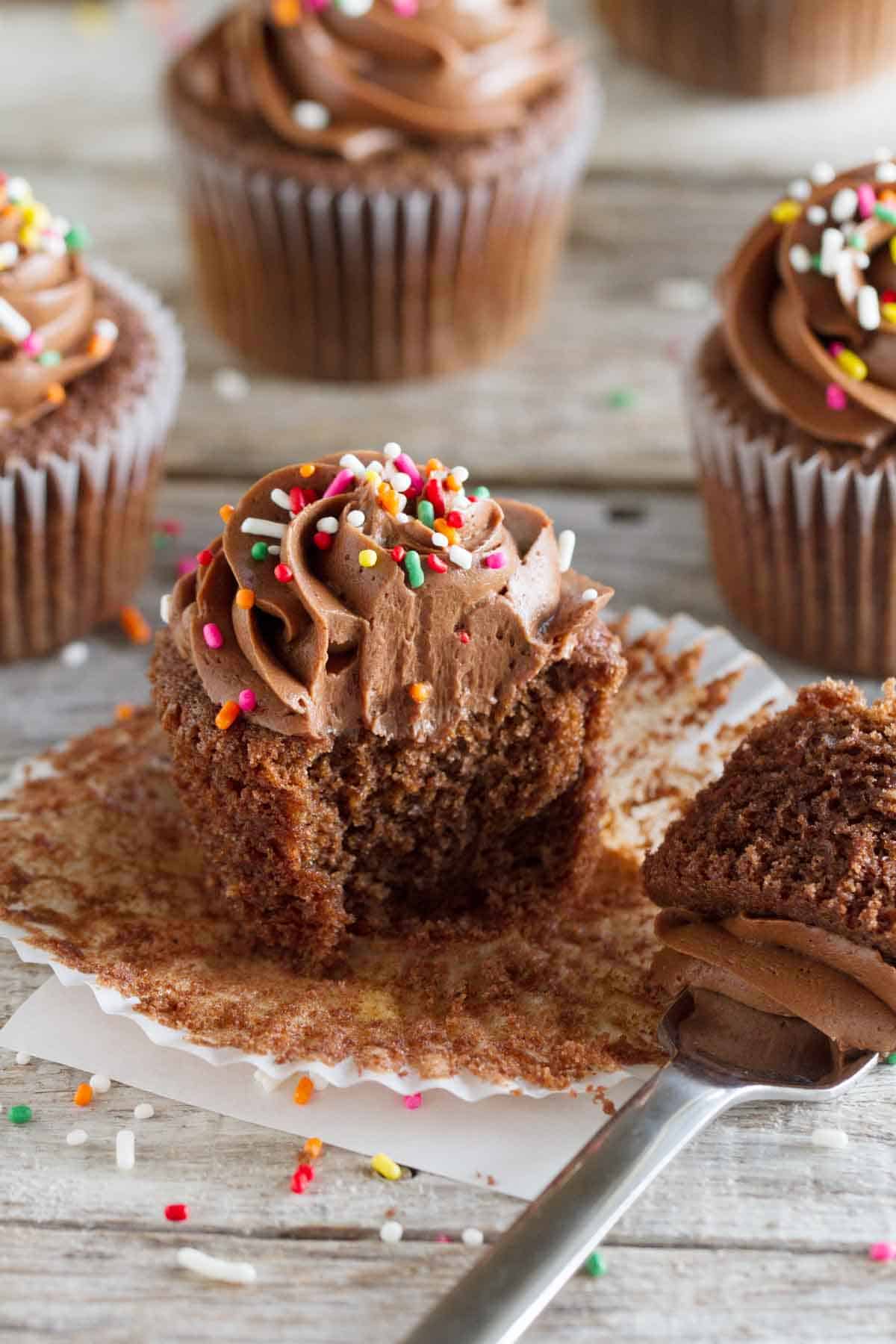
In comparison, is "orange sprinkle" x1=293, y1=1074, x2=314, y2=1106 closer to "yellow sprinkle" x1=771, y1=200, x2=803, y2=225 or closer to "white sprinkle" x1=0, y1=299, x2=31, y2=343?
"white sprinkle" x1=0, y1=299, x2=31, y2=343

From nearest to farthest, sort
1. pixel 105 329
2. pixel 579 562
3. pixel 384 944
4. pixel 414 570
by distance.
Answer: pixel 414 570
pixel 384 944
pixel 105 329
pixel 579 562

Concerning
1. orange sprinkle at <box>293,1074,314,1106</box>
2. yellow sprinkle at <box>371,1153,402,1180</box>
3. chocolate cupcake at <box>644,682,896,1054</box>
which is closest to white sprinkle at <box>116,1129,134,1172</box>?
orange sprinkle at <box>293,1074,314,1106</box>

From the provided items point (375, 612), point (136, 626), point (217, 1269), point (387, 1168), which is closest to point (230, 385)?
point (136, 626)

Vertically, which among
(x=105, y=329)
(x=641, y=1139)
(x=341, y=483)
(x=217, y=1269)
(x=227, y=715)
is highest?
(x=341, y=483)

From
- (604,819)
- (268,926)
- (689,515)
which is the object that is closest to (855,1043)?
(604,819)

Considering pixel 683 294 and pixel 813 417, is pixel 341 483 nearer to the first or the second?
pixel 813 417

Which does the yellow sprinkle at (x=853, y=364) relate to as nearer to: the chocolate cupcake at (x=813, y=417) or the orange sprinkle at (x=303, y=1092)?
the chocolate cupcake at (x=813, y=417)

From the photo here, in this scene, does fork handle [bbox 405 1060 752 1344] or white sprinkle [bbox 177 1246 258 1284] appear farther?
white sprinkle [bbox 177 1246 258 1284]

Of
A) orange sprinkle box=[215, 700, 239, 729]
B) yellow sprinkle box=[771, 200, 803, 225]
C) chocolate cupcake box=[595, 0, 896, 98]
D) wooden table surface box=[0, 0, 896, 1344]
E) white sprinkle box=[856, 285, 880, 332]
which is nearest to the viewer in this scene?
wooden table surface box=[0, 0, 896, 1344]
